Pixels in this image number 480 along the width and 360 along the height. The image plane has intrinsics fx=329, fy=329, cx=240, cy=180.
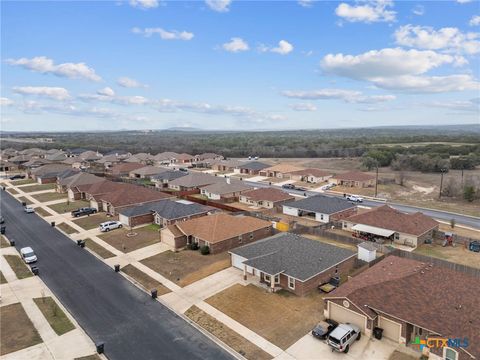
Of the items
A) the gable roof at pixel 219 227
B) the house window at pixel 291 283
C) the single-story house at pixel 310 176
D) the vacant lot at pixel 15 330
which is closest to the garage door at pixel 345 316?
the house window at pixel 291 283

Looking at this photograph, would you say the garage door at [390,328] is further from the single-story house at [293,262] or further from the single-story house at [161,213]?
the single-story house at [161,213]

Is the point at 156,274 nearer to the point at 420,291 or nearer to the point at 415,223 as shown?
the point at 420,291

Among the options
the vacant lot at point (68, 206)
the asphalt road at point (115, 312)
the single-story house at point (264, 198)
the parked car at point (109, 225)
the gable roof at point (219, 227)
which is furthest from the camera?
the vacant lot at point (68, 206)

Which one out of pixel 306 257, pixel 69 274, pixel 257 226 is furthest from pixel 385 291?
pixel 69 274

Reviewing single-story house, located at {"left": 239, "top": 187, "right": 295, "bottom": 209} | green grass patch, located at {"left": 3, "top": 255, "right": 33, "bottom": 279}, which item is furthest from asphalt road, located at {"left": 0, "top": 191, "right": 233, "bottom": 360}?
single-story house, located at {"left": 239, "top": 187, "right": 295, "bottom": 209}

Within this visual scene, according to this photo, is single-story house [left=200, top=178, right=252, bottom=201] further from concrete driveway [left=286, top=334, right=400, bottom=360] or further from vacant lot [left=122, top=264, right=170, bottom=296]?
concrete driveway [left=286, top=334, right=400, bottom=360]

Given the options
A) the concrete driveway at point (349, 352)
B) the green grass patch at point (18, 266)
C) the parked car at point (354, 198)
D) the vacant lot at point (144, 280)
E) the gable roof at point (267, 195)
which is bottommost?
the concrete driveway at point (349, 352)
